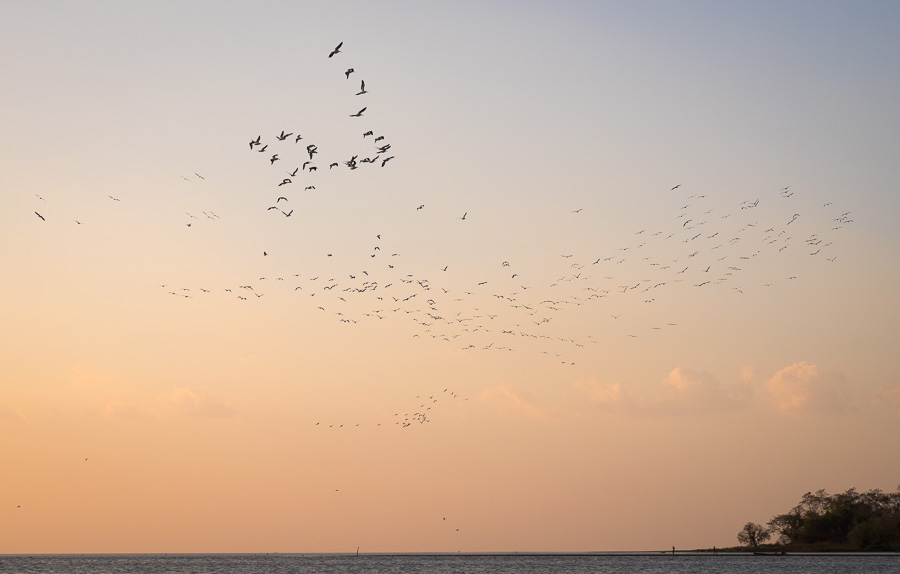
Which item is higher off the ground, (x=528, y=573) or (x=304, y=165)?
(x=304, y=165)

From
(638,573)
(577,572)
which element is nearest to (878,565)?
(638,573)

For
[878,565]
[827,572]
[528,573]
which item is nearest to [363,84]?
[827,572]

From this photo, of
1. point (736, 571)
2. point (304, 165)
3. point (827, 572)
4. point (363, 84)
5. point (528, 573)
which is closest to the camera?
point (363, 84)

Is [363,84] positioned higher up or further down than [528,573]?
higher up

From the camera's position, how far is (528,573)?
611 feet

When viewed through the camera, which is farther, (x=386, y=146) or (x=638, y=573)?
(x=638, y=573)

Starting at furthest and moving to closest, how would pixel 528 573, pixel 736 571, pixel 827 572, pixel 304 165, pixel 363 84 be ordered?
pixel 528 573
pixel 736 571
pixel 827 572
pixel 304 165
pixel 363 84

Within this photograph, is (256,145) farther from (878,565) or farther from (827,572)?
(878,565)

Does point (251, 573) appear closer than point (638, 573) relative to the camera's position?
No

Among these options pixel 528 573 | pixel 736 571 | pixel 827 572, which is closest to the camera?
pixel 827 572

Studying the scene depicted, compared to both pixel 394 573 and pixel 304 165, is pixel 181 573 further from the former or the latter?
pixel 304 165

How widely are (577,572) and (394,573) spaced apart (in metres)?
35.9

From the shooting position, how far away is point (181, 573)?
19638 cm

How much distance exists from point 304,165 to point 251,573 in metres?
155
